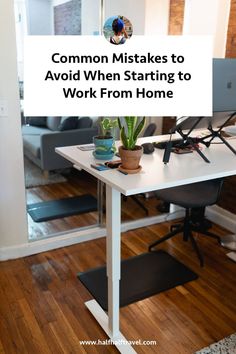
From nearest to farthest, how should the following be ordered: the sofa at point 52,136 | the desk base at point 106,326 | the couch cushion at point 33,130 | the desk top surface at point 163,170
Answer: the desk top surface at point 163,170
the desk base at point 106,326
the couch cushion at point 33,130
the sofa at point 52,136

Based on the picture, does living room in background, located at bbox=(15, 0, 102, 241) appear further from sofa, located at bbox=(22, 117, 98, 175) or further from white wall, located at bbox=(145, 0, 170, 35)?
white wall, located at bbox=(145, 0, 170, 35)

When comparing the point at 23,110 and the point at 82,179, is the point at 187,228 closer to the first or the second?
the point at 82,179

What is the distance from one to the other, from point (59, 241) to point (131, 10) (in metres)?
1.95

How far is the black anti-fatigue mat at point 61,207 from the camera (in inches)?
118

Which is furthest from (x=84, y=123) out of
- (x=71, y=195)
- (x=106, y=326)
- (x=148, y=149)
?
(x=106, y=326)

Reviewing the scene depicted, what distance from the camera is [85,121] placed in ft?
9.22

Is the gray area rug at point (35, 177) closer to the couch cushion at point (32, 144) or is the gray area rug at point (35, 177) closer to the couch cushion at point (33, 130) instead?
the couch cushion at point (32, 144)

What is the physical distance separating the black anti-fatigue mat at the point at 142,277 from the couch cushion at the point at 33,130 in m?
1.12

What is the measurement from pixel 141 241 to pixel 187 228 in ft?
1.32

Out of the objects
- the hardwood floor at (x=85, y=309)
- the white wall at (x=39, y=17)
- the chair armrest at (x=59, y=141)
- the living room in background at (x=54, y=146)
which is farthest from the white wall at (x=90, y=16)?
the hardwood floor at (x=85, y=309)

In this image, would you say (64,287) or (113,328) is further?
(64,287)

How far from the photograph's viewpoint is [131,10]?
2.69 metres

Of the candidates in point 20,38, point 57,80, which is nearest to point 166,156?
point 57,80

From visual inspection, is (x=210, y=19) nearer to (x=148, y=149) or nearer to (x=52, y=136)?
(x=148, y=149)
